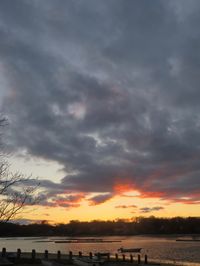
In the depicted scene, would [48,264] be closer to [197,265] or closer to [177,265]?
[177,265]

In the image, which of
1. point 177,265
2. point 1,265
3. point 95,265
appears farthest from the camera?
point 177,265

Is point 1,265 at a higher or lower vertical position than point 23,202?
lower

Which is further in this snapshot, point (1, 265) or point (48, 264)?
point (48, 264)

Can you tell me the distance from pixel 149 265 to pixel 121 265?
4261mm

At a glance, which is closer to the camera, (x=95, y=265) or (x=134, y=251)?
(x=95, y=265)

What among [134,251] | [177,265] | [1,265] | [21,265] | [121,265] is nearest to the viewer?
[1,265]

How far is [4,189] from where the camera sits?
15.2 metres

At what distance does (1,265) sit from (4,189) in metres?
18.4

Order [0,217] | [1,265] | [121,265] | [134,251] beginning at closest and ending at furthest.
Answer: [0,217], [1,265], [121,265], [134,251]

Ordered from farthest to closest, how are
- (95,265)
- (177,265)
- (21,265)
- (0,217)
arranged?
1. (177,265)
2. (95,265)
3. (21,265)
4. (0,217)

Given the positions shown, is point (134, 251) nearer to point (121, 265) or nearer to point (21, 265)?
point (121, 265)

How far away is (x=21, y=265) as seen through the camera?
3866 centimetres

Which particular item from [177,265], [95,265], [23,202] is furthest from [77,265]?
[23,202]

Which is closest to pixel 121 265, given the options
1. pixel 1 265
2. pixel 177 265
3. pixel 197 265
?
pixel 177 265
